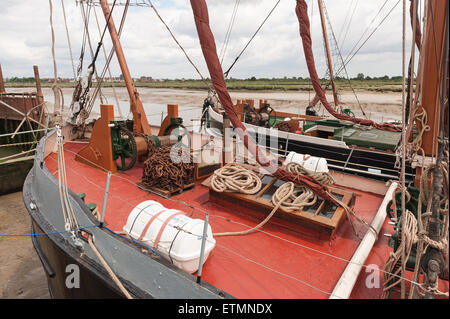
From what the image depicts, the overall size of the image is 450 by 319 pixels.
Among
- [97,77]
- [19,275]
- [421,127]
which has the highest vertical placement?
[97,77]

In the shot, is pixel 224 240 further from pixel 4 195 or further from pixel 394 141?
pixel 4 195

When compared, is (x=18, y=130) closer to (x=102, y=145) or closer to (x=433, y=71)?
(x=102, y=145)

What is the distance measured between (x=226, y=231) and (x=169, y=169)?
5.02 feet

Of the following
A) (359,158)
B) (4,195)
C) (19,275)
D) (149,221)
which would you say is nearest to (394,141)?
(359,158)

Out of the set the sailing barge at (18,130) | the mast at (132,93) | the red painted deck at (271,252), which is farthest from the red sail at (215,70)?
the sailing barge at (18,130)

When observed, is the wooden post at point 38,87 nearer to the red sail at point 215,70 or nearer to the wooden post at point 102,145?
the wooden post at point 102,145

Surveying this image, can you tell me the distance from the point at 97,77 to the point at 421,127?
276 inches

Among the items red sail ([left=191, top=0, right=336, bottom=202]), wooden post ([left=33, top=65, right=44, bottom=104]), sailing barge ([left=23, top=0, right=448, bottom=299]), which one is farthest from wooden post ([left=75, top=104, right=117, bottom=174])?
wooden post ([left=33, top=65, right=44, bottom=104])

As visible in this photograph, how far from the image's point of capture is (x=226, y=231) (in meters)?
3.77

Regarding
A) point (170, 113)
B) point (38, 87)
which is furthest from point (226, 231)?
point (38, 87)

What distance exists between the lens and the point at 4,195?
1134 cm

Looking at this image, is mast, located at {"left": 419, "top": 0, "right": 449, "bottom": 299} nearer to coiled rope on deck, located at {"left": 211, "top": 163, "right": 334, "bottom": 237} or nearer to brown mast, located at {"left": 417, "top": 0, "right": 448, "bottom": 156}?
brown mast, located at {"left": 417, "top": 0, "right": 448, "bottom": 156}

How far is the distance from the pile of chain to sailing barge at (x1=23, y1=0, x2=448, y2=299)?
2 centimetres

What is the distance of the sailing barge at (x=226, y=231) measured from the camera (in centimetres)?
258
